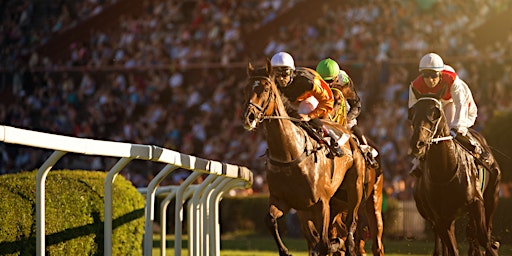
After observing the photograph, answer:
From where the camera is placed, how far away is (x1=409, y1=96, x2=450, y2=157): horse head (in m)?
7.56

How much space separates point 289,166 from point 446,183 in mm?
1300

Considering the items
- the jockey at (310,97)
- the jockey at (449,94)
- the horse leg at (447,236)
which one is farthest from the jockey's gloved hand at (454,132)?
the jockey at (310,97)

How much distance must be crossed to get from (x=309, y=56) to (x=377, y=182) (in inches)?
443

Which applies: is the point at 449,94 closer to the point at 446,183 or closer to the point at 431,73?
the point at 431,73

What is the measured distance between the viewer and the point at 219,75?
21078mm

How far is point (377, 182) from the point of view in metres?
9.22

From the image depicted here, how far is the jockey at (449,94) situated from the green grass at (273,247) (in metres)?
2.38

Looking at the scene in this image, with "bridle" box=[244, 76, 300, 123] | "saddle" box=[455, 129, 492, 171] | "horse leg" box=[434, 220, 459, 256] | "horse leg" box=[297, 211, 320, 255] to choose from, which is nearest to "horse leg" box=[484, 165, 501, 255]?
"saddle" box=[455, 129, 492, 171]

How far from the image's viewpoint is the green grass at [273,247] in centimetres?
1166

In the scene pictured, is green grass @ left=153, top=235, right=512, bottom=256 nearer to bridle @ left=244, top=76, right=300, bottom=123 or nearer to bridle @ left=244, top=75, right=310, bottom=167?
bridle @ left=244, top=75, right=310, bottom=167

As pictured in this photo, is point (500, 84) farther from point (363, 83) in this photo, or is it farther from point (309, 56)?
point (309, 56)

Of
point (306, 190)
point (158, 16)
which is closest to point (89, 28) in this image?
point (158, 16)

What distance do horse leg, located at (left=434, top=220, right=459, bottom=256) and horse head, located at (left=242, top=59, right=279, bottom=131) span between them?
160 centimetres

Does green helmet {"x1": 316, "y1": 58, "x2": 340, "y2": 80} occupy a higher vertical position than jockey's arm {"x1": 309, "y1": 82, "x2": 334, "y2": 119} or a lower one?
higher
